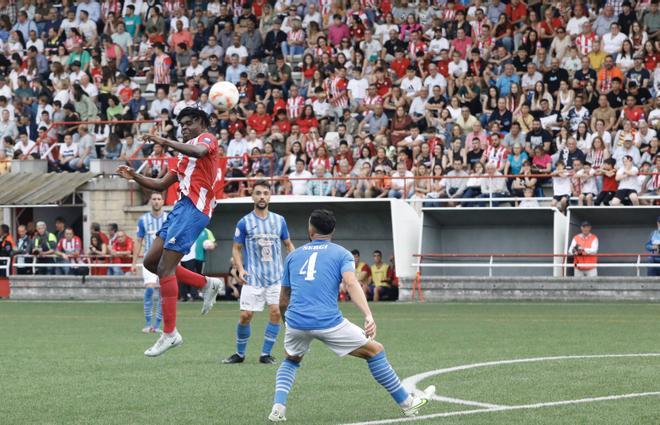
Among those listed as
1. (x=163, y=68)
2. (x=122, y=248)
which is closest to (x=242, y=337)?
(x=122, y=248)

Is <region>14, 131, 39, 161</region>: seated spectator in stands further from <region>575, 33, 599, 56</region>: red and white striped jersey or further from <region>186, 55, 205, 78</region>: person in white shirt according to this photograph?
<region>575, 33, 599, 56</region>: red and white striped jersey

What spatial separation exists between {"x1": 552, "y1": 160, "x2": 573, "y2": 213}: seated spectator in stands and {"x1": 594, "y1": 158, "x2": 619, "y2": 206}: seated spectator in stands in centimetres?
64

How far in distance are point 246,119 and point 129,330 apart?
1241 cm

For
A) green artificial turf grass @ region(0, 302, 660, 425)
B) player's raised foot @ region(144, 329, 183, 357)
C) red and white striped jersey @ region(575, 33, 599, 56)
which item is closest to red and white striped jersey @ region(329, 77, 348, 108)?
red and white striped jersey @ region(575, 33, 599, 56)

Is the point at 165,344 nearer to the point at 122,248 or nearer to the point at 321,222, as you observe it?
the point at 321,222

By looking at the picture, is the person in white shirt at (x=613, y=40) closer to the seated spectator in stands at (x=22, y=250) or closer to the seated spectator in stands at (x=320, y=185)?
the seated spectator in stands at (x=320, y=185)

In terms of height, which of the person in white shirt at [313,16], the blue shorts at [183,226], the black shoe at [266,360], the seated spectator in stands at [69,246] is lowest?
the black shoe at [266,360]

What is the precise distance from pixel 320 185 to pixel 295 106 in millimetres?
3326

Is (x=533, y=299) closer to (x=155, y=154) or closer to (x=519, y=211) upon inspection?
(x=519, y=211)

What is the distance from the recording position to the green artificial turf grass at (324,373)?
29.8 feet

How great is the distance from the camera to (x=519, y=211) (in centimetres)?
2533

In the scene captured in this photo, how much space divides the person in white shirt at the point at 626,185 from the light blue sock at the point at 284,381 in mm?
16201

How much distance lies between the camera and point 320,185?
26.7m

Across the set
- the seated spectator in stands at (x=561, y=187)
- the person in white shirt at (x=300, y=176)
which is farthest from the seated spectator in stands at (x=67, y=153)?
the seated spectator in stands at (x=561, y=187)
